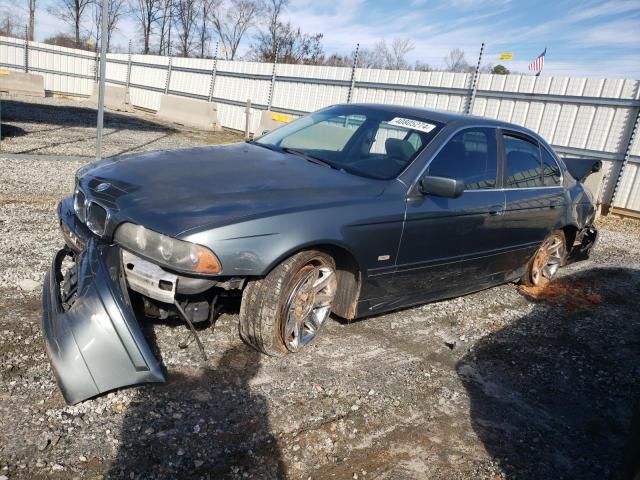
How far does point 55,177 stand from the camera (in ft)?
24.1

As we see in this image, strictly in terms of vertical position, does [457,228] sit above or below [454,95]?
below

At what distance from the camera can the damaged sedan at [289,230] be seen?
8.22 ft

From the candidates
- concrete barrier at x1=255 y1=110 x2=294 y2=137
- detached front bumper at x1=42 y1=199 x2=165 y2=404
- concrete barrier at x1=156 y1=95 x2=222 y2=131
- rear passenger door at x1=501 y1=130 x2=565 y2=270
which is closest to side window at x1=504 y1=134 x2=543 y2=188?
rear passenger door at x1=501 y1=130 x2=565 y2=270

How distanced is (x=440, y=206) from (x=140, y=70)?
24.6 meters

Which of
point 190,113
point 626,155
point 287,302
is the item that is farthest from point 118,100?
point 287,302

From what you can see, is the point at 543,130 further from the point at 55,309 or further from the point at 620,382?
the point at 55,309

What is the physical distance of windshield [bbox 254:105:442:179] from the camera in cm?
354

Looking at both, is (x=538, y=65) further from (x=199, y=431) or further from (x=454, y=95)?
(x=199, y=431)

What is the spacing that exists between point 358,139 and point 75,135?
34.5 feet

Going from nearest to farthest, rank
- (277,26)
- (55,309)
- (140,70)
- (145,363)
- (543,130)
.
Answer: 1. (145,363)
2. (55,309)
3. (543,130)
4. (140,70)
5. (277,26)

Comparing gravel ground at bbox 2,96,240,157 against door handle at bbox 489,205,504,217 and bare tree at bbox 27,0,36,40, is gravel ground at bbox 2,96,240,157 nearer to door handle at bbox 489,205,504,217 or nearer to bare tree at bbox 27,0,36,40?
door handle at bbox 489,205,504,217

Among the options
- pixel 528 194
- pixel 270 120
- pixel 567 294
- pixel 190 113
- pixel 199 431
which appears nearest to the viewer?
pixel 199 431

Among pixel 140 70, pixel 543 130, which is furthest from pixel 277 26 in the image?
pixel 543 130

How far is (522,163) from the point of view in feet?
14.6
